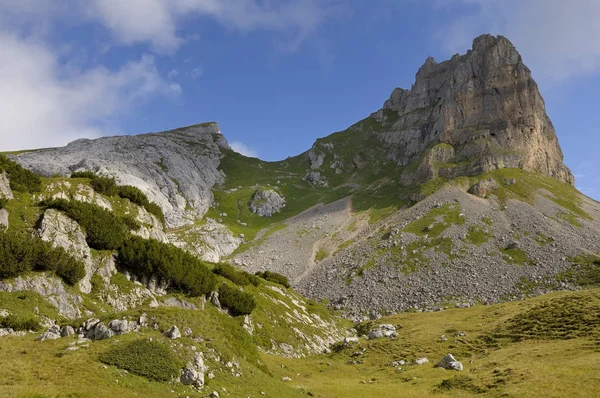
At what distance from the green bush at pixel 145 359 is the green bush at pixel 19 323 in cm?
913

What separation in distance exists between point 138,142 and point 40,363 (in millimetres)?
192656

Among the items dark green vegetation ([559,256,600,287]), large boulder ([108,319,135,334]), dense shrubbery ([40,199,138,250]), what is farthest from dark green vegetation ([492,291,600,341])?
dense shrubbery ([40,199,138,250])

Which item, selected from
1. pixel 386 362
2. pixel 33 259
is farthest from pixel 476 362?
pixel 33 259

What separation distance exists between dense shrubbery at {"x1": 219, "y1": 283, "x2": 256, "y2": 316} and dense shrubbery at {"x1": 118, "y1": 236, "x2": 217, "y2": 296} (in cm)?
244

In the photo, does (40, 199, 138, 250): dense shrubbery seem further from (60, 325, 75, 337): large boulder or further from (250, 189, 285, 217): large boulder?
(250, 189, 285, 217): large boulder

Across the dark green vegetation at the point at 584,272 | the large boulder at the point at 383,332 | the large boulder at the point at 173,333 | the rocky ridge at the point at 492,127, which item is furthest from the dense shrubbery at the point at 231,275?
the rocky ridge at the point at 492,127

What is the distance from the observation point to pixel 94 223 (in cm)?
4031

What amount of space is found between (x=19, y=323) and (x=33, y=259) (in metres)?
8.62

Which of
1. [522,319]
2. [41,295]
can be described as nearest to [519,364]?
[522,319]

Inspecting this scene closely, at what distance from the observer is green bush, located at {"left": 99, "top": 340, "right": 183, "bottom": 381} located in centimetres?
2012

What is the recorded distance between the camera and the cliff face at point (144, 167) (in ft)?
A: 456

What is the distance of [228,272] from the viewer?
2239 inches

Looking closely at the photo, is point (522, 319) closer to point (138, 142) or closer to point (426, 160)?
point (426, 160)

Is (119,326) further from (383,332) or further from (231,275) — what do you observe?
(383,332)
